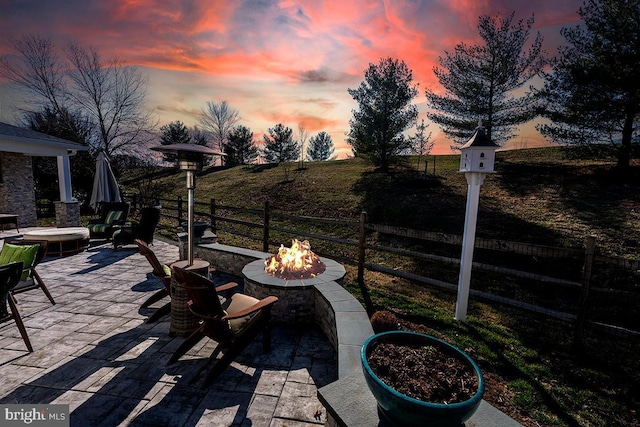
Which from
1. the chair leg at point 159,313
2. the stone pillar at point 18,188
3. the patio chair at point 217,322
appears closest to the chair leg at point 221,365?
the patio chair at point 217,322

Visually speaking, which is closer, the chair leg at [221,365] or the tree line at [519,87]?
the chair leg at [221,365]

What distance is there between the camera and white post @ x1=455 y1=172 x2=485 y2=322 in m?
4.15

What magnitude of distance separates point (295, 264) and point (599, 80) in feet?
50.9

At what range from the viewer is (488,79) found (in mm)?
15953

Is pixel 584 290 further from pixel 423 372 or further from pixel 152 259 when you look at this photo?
pixel 152 259

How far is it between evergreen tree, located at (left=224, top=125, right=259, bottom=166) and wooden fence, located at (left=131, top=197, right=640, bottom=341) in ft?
106

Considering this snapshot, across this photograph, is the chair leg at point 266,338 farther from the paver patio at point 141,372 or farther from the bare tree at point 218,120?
the bare tree at point 218,120

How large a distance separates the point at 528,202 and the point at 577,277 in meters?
6.11

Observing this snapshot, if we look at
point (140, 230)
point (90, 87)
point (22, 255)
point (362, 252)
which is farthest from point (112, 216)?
point (90, 87)

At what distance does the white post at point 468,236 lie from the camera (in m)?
4.15

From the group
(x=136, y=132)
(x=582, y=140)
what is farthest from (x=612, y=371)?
(x=136, y=132)

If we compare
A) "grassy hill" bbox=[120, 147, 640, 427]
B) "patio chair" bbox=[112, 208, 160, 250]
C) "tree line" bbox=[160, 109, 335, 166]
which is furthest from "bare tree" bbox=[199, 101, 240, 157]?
"patio chair" bbox=[112, 208, 160, 250]

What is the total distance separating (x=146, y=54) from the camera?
23.8ft

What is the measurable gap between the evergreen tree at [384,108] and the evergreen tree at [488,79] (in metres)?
1.61
